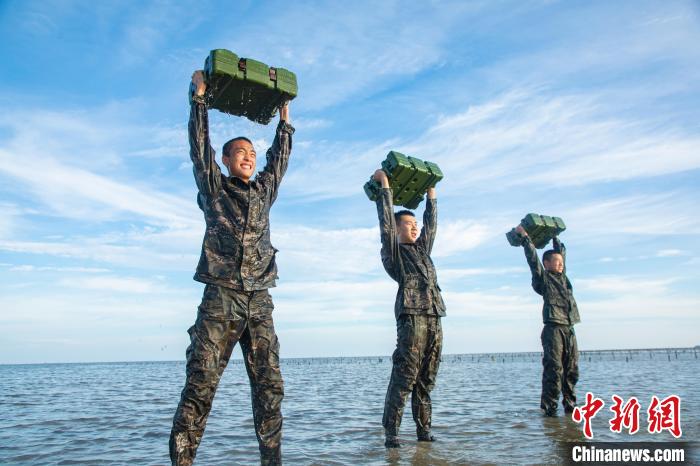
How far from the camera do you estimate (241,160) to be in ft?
14.8

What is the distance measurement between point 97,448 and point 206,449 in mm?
1549

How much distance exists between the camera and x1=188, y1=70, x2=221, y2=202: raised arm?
13.4ft

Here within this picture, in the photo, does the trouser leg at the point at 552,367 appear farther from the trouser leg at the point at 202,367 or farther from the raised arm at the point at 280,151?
the trouser leg at the point at 202,367

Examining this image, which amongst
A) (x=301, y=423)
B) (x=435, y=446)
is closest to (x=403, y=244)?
(x=435, y=446)

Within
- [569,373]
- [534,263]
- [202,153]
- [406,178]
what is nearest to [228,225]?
[202,153]

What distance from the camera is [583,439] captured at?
5895 mm

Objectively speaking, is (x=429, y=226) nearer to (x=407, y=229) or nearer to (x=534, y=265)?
(x=407, y=229)

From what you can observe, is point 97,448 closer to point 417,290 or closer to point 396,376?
point 396,376

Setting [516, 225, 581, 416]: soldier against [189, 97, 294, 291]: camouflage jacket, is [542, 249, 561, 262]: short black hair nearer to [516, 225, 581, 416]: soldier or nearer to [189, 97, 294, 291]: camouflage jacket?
[516, 225, 581, 416]: soldier

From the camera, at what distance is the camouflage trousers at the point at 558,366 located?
8328 mm

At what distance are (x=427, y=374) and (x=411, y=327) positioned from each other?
657 millimetres

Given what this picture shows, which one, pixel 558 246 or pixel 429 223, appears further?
pixel 558 246

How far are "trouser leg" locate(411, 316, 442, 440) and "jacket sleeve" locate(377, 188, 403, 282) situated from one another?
0.74 m

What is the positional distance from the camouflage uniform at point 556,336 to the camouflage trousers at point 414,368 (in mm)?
3342
